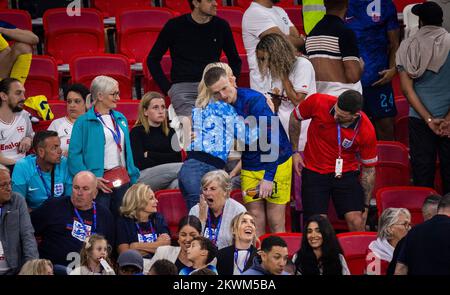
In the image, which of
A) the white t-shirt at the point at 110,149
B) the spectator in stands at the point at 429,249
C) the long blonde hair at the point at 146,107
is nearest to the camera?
the spectator in stands at the point at 429,249

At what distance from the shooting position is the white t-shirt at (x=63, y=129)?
9.25 metres

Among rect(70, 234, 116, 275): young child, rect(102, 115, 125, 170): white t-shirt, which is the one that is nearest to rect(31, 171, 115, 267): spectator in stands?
rect(70, 234, 116, 275): young child

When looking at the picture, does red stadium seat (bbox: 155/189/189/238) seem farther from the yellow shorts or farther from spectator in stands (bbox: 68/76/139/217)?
the yellow shorts

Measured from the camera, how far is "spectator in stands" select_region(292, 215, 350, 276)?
7.93 m

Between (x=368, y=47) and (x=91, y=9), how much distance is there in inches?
96.3

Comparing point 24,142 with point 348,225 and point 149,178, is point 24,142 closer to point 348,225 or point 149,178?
point 149,178

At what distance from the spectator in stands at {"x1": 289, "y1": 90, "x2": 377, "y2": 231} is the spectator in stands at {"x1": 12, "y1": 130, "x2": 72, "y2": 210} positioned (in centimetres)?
160

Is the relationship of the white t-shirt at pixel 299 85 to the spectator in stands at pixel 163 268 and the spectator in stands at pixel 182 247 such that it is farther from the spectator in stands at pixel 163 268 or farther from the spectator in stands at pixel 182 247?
the spectator in stands at pixel 163 268

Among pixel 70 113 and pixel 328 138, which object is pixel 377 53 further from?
pixel 70 113

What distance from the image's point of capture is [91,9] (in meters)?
11.1

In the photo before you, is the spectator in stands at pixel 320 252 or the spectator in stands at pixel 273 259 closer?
the spectator in stands at pixel 273 259

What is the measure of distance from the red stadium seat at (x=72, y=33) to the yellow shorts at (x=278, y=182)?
9.06ft

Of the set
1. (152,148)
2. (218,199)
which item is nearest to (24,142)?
(152,148)

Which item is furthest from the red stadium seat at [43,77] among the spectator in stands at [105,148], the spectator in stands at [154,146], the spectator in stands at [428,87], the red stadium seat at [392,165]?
the spectator in stands at [428,87]
